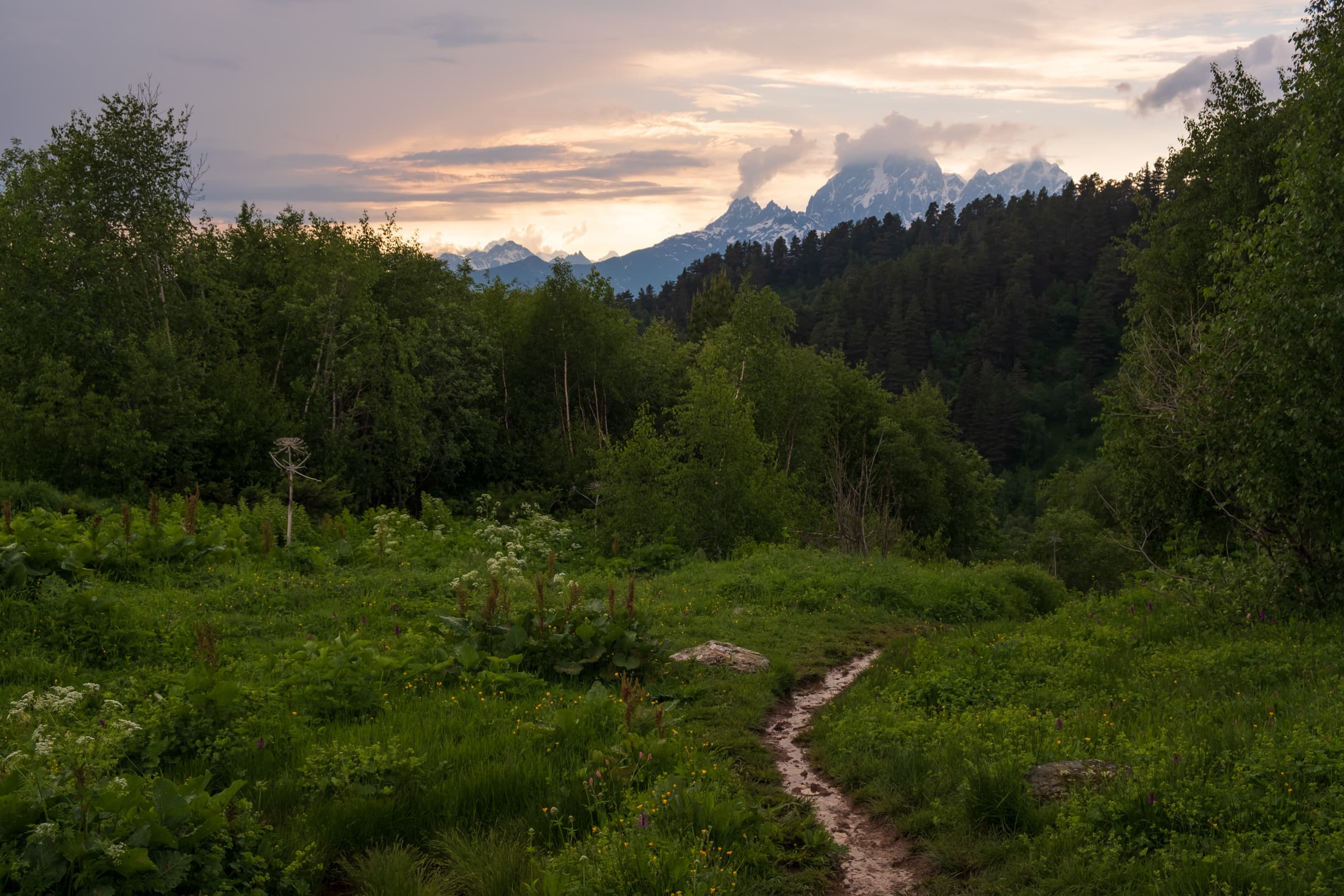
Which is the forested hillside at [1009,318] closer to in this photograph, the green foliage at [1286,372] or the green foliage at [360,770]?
the green foliage at [1286,372]

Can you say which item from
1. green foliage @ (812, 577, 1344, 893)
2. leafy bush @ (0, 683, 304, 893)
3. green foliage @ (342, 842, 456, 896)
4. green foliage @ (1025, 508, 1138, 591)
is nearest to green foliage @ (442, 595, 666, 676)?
green foliage @ (812, 577, 1344, 893)

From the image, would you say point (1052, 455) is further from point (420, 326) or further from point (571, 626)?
point (571, 626)

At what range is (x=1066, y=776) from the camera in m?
6.80

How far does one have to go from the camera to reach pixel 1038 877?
224 inches

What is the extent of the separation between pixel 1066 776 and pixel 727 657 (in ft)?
17.0

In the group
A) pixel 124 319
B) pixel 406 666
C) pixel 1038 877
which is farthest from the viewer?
pixel 124 319

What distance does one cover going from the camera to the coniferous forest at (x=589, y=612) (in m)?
5.77

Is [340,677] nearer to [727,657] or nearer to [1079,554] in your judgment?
[727,657]

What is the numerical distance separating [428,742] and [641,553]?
1372 cm

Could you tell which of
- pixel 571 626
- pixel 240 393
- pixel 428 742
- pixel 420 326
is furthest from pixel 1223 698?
pixel 420 326

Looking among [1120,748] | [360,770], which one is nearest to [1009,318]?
[1120,748]

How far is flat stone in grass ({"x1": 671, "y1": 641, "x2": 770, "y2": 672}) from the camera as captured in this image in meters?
11.2

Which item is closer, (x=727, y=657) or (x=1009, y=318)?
(x=727, y=657)

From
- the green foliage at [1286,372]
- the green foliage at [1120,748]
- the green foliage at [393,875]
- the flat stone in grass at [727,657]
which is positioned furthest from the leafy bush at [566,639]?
the green foliage at [1286,372]
